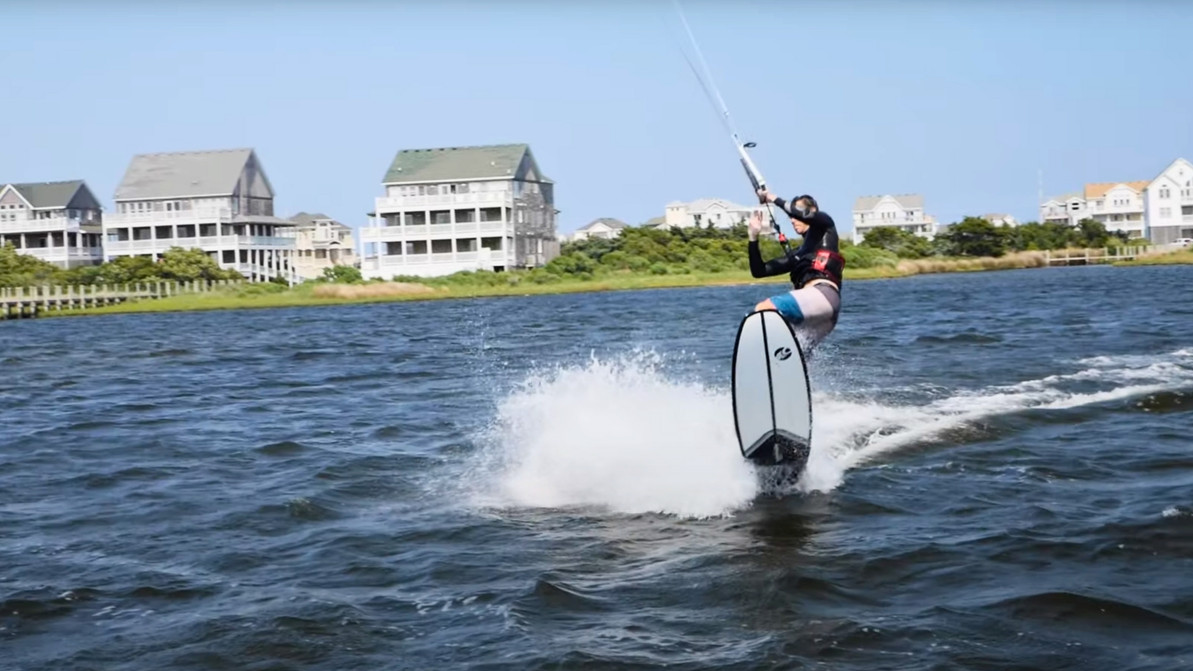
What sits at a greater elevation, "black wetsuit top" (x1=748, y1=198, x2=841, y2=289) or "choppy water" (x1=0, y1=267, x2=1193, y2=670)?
"black wetsuit top" (x1=748, y1=198, x2=841, y2=289)

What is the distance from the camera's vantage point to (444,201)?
103125 millimetres

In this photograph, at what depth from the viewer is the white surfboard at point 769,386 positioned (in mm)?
11844

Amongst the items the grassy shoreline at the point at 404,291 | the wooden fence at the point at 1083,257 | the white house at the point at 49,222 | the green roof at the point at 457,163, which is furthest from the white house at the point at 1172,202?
the white house at the point at 49,222

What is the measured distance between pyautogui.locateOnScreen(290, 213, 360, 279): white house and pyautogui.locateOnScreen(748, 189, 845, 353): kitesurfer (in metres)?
132

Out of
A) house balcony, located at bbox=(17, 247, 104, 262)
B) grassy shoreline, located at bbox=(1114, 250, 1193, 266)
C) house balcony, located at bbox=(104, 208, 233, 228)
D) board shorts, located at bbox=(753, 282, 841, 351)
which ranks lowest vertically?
grassy shoreline, located at bbox=(1114, 250, 1193, 266)

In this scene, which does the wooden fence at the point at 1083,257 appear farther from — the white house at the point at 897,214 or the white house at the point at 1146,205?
the white house at the point at 897,214

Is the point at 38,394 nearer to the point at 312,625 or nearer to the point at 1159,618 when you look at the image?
the point at 312,625

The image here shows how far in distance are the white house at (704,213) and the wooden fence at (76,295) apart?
10157cm

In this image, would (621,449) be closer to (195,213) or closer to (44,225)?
(195,213)

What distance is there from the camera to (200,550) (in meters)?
11.1

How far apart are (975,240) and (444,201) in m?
43.9

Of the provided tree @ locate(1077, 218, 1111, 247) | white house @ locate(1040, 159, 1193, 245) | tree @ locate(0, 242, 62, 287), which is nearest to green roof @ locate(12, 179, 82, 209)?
tree @ locate(0, 242, 62, 287)

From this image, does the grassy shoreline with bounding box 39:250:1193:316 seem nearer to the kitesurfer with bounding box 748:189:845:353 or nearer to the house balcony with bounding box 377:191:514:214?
the house balcony with bounding box 377:191:514:214

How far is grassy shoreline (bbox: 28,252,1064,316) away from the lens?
254ft
